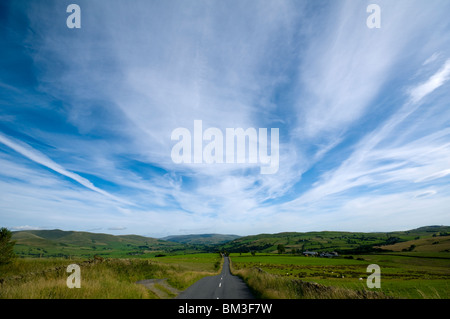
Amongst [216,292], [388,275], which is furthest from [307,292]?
[388,275]

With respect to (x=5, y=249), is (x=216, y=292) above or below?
below

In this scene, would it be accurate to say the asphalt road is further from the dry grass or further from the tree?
the tree

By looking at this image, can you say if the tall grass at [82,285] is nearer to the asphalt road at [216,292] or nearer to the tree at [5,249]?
the asphalt road at [216,292]

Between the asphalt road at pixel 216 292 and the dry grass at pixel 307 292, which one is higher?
the dry grass at pixel 307 292

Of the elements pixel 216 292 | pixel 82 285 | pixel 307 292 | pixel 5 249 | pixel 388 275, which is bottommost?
pixel 388 275

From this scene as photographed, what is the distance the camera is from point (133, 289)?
13391mm

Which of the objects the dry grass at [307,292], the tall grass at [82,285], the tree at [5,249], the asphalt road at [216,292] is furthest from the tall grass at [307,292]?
the tree at [5,249]

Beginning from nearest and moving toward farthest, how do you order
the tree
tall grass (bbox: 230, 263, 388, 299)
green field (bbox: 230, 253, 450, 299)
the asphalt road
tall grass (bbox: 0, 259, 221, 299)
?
tall grass (bbox: 0, 259, 221, 299) → tall grass (bbox: 230, 263, 388, 299) → the asphalt road → green field (bbox: 230, 253, 450, 299) → the tree

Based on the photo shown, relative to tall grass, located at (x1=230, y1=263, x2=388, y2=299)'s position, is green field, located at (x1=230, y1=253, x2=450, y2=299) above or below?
below

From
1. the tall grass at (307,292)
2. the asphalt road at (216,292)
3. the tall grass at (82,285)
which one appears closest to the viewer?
the tall grass at (82,285)

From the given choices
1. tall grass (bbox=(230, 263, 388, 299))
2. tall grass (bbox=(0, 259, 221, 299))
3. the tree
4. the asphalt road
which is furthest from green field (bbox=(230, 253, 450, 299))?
the tree

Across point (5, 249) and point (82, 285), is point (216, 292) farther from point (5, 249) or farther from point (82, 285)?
point (5, 249)

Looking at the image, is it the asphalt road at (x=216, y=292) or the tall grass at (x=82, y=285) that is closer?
the tall grass at (x=82, y=285)
